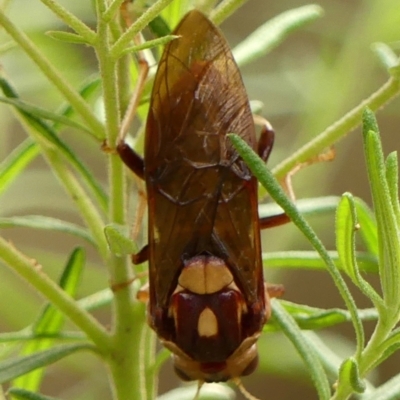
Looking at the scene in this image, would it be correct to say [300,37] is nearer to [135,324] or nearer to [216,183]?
[216,183]

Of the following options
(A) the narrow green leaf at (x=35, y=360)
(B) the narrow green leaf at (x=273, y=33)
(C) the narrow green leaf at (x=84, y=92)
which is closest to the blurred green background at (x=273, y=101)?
(B) the narrow green leaf at (x=273, y=33)

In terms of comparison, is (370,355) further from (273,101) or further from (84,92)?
(273,101)

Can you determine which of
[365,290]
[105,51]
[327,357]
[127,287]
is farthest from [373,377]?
[105,51]

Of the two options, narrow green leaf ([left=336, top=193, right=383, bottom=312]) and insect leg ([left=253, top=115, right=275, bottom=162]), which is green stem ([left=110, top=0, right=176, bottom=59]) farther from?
insect leg ([left=253, top=115, right=275, bottom=162])

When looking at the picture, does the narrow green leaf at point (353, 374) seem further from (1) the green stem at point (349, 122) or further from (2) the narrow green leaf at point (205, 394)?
(2) the narrow green leaf at point (205, 394)

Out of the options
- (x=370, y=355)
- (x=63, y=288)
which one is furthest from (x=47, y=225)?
(x=370, y=355)

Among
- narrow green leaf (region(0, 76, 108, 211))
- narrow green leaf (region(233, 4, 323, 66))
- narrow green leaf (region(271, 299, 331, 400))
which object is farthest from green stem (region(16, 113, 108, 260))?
narrow green leaf (region(233, 4, 323, 66))
